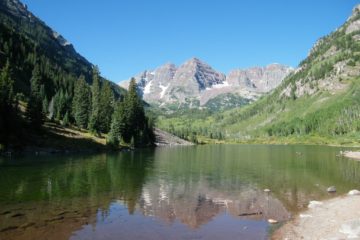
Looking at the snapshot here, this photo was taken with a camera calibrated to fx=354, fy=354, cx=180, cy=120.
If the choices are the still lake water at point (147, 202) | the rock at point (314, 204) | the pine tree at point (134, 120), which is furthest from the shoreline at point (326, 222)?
the pine tree at point (134, 120)

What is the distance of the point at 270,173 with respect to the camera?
75.6m

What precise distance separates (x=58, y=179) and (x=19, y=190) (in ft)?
37.0

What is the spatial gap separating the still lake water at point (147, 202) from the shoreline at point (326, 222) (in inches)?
59.8

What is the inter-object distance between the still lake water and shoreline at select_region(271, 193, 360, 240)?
1.52m

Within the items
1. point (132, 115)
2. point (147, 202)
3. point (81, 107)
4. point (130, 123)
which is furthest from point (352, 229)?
point (81, 107)

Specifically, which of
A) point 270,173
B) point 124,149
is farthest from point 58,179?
point 124,149

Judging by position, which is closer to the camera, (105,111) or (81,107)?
(81,107)

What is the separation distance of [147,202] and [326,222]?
2045 centimetres

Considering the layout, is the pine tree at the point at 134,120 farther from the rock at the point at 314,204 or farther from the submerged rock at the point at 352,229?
the submerged rock at the point at 352,229

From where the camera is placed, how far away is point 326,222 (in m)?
33.1

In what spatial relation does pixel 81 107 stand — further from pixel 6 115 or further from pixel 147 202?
pixel 147 202

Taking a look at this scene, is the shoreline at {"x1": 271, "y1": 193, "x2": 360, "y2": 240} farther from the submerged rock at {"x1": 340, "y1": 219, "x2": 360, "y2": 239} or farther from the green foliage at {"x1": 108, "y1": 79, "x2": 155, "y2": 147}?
the green foliage at {"x1": 108, "y1": 79, "x2": 155, "y2": 147}

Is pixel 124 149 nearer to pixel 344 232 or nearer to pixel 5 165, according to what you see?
pixel 5 165

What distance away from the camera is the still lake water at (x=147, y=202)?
31.0 m
